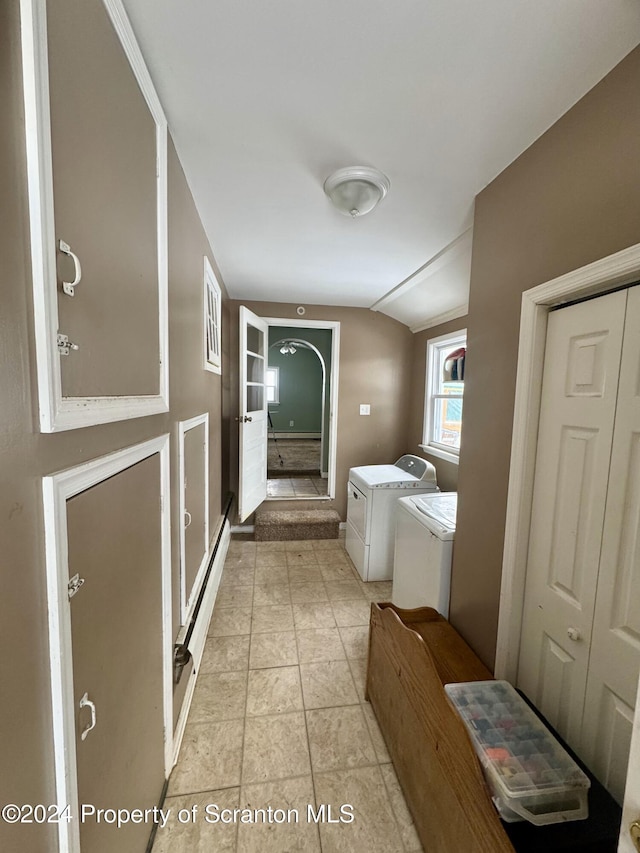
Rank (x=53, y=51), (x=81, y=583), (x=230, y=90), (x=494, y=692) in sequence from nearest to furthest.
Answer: (x=53, y=51)
(x=81, y=583)
(x=230, y=90)
(x=494, y=692)

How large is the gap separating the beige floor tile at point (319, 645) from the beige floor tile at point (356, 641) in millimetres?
36

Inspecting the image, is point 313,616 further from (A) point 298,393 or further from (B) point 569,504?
(A) point 298,393

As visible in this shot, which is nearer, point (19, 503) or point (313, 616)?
point (19, 503)

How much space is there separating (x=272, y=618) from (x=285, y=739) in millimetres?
812

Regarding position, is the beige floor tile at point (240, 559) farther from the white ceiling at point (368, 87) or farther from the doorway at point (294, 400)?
the doorway at point (294, 400)

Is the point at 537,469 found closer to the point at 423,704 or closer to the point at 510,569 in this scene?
the point at 510,569

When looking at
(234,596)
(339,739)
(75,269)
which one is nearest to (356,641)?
(339,739)

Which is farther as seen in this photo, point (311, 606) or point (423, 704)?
point (311, 606)

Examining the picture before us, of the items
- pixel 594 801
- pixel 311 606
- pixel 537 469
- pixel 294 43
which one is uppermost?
pixel 294 43

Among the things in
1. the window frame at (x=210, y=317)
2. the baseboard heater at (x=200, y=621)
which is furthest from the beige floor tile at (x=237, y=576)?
the window frame at (x=210, y=317)

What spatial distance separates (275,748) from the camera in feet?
4.70

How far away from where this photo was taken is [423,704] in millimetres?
1121

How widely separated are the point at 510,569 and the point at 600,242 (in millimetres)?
1123

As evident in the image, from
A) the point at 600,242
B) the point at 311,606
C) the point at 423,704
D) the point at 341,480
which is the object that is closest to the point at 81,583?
the point at 423,704
